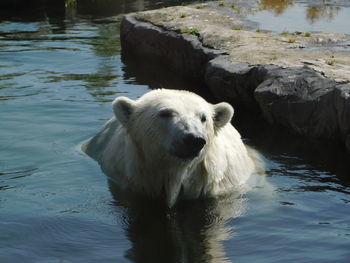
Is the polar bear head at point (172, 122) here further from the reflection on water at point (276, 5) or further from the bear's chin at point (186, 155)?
the reflection on water at point (276, 5)

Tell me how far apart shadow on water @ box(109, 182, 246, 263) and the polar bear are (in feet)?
0.38

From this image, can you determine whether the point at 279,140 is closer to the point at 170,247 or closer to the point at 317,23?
the point at 170,247

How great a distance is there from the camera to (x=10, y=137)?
8.61 metres

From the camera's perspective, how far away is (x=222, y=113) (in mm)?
6273

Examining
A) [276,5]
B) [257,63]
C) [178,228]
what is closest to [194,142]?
[178,228]

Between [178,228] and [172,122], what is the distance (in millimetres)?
1002

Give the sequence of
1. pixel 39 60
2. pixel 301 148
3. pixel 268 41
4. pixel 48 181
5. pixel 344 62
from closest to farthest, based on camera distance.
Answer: pixel 48 181, pixel 301 148, pixel 344 62, pixel 268 41, pixel 39 60

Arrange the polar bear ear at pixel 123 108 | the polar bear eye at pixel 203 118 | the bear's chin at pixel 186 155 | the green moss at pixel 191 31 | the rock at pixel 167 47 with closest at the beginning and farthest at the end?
the bear's chin at pixel 186 155 < the polar bear eye at pixel 203 118 < the polar bear ear at pixel 123 108 < the rock at pixel 167 47 < the green moss at pixel 191 31

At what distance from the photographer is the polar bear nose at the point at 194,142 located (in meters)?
5.43

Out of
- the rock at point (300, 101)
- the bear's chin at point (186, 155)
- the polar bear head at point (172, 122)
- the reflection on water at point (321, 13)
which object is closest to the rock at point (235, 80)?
the rock at point (300, 101)

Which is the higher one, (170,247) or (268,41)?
(268,41)

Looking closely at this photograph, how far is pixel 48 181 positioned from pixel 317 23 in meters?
7.78

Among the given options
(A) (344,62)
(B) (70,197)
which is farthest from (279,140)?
(B) (70,197)

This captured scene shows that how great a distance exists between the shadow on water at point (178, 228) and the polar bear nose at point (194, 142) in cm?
80
